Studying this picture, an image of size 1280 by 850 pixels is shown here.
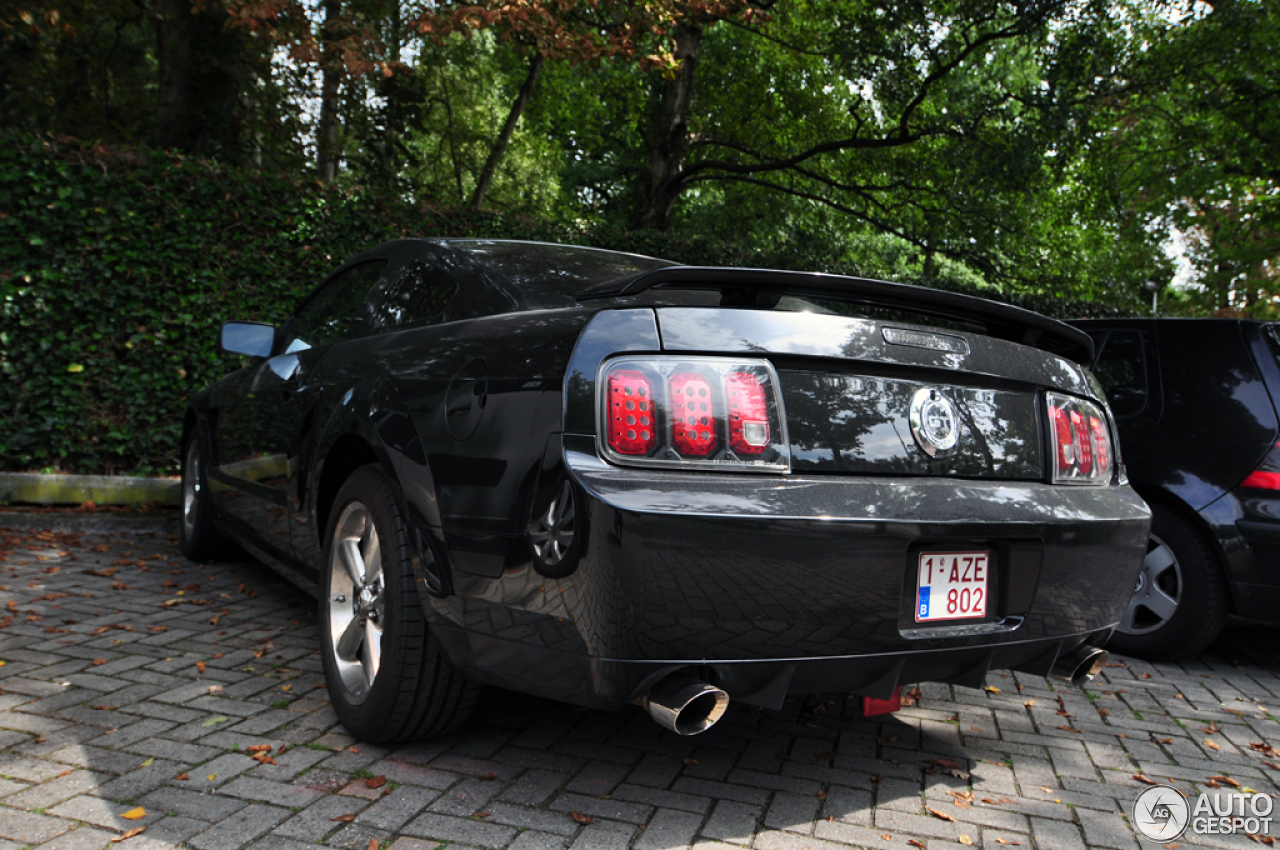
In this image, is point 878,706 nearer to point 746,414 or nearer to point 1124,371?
point 746,414

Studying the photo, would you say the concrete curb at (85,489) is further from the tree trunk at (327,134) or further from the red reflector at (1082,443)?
the tree trunk at (327,134)

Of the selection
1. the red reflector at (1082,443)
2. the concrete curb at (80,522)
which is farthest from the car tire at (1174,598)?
the concrete curb at (80,522)

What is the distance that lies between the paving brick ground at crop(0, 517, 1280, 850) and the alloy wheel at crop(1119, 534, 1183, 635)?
0.38 m

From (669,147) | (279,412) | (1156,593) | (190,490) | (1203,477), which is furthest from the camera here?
(669,147)

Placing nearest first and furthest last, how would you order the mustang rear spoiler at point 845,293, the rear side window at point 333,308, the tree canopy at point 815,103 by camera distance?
the mustang rear spoiler at point 845,293 < the rear side window at point 333,308 < the tree canopy at point 815,103

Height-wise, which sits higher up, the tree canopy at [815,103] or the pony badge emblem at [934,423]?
the tree canopy at [815,103]

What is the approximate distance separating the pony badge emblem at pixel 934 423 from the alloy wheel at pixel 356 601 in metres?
1.59

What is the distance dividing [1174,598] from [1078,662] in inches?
79.9

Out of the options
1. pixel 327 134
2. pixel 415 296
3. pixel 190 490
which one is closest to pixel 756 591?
pixel 415 296

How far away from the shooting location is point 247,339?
4.31 m

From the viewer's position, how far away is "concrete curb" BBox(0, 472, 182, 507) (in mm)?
6625

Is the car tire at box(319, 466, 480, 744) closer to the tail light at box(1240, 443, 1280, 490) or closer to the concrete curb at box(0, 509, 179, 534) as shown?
the tail light at box(1240, 443, 1280, 490)

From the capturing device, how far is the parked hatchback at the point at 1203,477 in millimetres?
4098

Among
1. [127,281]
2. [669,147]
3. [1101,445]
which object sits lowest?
[1101,445]
